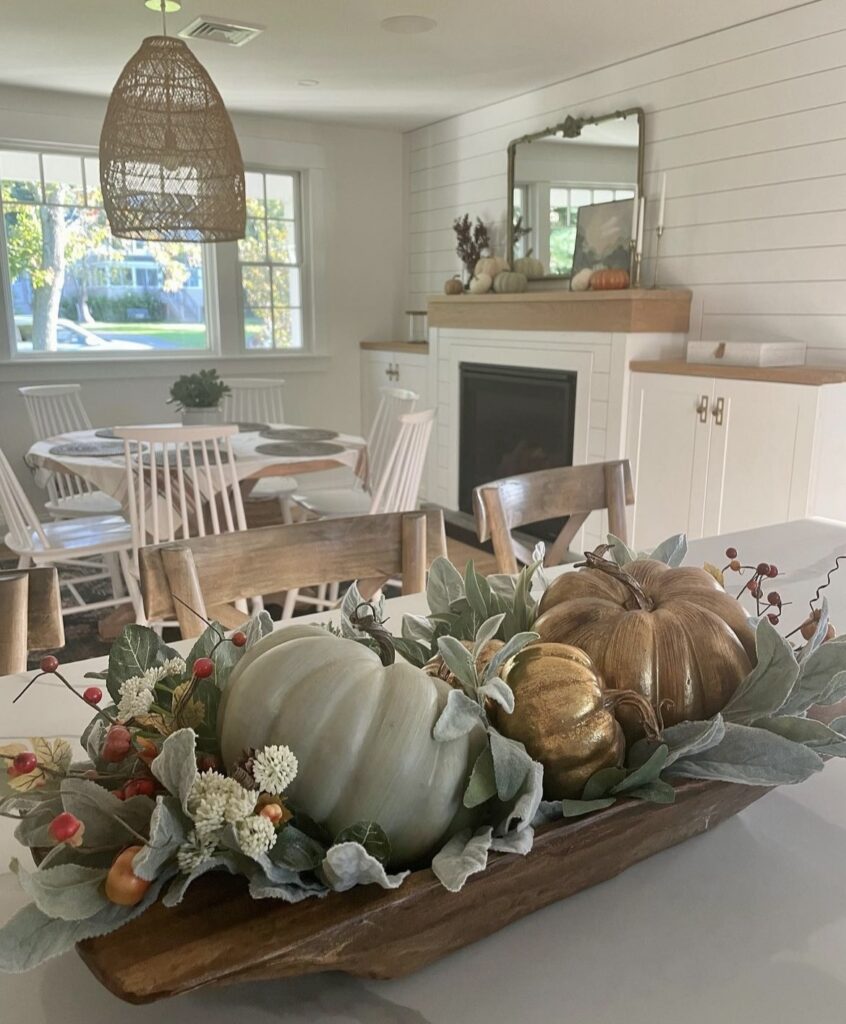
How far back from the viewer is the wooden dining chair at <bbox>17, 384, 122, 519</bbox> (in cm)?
343

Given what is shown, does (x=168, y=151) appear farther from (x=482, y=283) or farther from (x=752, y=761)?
(x=752, y=761)

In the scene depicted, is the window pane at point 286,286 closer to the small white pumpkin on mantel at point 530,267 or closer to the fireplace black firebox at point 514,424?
the fireplace black firebox at point 514,424

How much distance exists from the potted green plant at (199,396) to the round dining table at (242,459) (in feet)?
0.52

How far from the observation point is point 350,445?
331 centimetres

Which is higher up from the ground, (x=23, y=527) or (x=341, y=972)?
(x=341, y=972)

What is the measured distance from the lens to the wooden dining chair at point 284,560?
3.60 feet

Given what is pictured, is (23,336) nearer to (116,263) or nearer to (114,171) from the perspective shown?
(116,263)

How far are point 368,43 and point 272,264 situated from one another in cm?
192

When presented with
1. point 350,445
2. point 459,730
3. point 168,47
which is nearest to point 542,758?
point 459,730

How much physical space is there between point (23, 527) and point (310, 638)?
8.76 feet

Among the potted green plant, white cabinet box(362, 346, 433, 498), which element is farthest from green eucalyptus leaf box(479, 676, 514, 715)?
white cabinet box(362, 346, 433, 498)

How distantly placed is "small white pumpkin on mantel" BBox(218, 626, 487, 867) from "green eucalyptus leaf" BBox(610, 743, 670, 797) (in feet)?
0.33

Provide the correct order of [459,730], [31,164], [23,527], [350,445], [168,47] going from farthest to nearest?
[31,164] → [350,445] → [23,527] → [168,47] → [459,730]

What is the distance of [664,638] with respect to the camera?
24.0 inches
